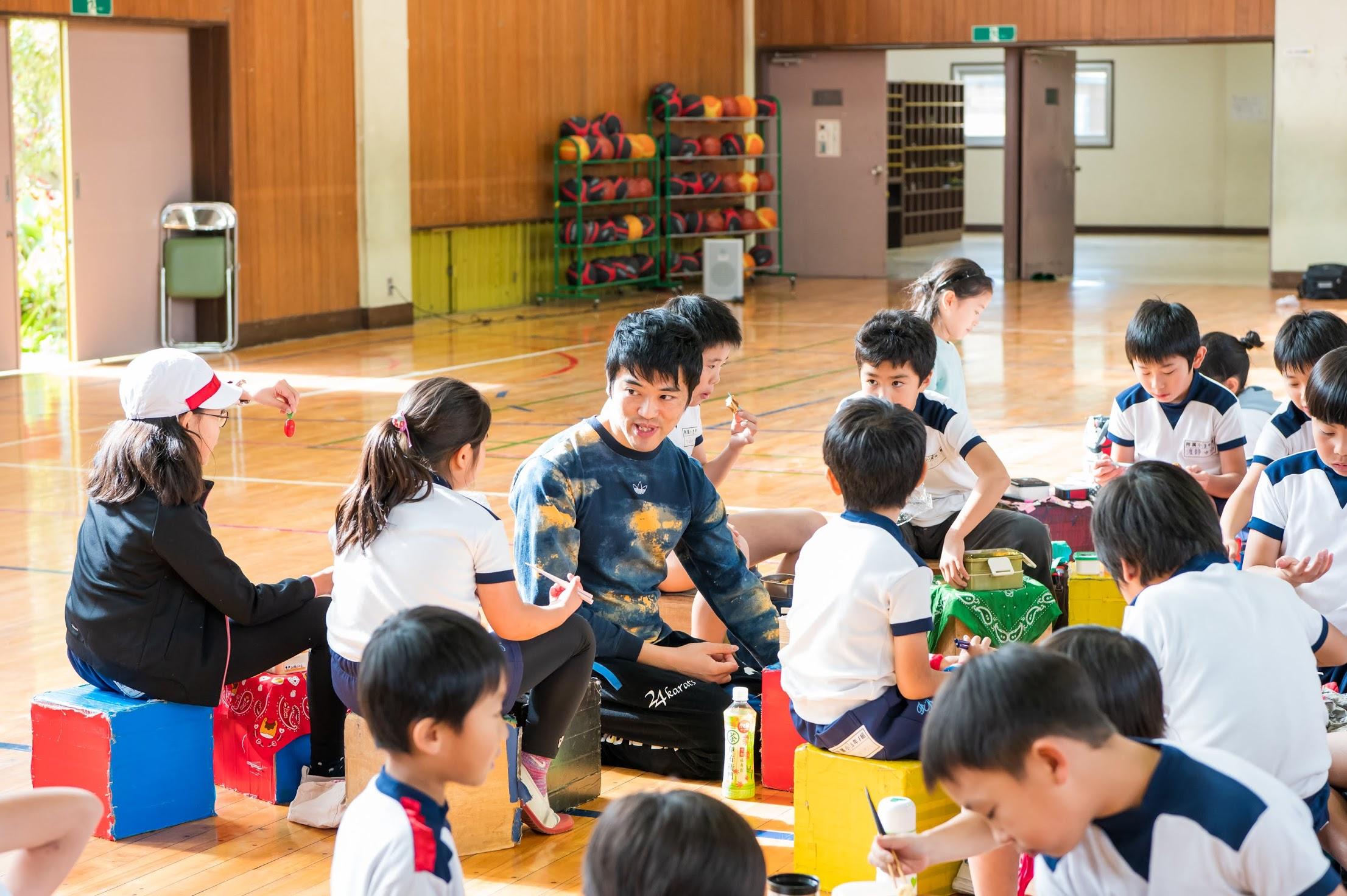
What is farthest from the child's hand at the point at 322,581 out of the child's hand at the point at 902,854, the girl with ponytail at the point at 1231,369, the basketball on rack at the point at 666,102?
the basketball on rack at the point at 666,102

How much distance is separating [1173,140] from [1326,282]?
10.5 metres

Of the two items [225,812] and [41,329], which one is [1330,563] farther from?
[41,329]

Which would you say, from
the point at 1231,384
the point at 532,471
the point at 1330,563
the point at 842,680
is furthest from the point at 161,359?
the point at 1231,384

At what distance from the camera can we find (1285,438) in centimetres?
420

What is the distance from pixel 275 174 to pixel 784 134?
24.7 feet

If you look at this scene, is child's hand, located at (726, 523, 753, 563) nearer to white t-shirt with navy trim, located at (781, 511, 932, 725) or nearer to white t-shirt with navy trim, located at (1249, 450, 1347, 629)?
white t-shirt with navy trim, located at (781, 511, 932, 725)

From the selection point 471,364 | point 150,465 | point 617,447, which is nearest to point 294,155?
point 471,364

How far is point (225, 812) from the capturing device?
365cm

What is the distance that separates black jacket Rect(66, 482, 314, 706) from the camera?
3412 mm

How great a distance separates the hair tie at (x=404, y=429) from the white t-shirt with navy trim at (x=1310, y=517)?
5.72 ft

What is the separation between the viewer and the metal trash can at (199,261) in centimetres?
1191

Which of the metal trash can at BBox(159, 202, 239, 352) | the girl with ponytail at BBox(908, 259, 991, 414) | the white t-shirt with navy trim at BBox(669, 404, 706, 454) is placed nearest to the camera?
the white t-shirt with navy trim at BBox(669, 404, 706, 454)

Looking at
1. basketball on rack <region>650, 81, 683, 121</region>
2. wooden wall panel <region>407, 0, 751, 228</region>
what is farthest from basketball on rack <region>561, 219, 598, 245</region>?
basketball on rack <region>650, 81, 683, 121</region>

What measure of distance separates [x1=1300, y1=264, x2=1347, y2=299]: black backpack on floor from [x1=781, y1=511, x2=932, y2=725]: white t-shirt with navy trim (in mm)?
13461
